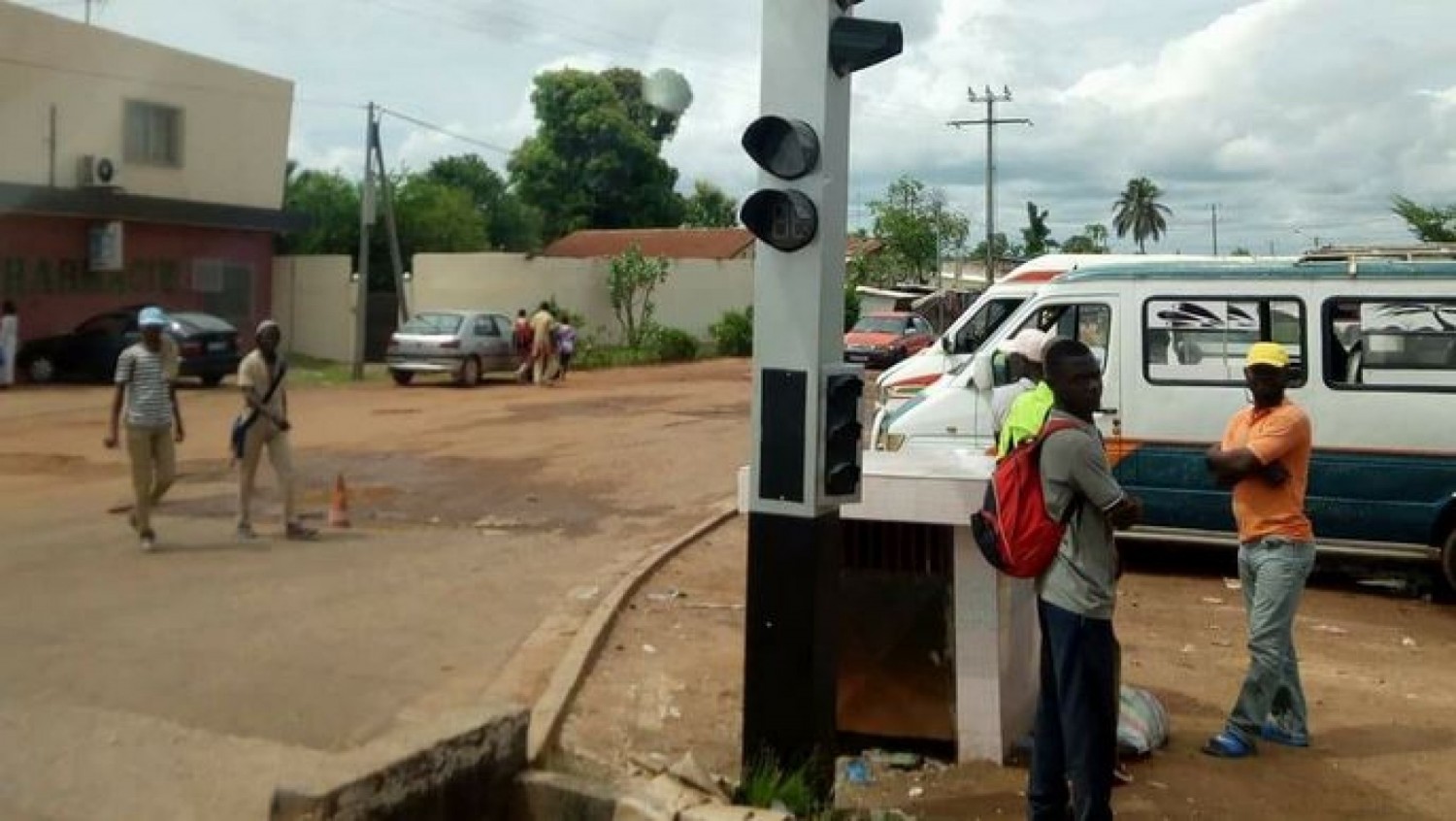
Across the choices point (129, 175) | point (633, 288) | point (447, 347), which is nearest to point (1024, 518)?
point (447, 347)

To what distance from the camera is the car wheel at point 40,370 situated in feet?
86.9

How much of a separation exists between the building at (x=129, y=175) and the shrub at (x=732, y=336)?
1364 centimetres

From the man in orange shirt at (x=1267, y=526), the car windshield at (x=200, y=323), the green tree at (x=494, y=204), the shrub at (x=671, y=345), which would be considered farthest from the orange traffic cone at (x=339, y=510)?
the green tree at (x=494, y=204)

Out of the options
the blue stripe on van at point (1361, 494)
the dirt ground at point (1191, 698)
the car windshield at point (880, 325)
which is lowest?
the dirt ground at point (1191, 698)

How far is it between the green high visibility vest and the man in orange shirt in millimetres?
1284

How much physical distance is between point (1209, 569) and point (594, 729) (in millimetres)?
6305

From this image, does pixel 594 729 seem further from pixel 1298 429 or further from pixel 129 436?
pixel 129 436

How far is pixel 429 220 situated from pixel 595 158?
38.6 feet

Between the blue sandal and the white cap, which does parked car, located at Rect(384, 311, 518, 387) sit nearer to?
the white cap

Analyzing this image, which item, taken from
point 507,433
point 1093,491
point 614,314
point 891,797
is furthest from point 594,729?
point 614,314

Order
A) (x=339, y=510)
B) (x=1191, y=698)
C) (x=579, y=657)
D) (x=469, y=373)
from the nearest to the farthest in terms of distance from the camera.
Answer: (x=1191, y=698), (x=579, y=657), (x=339, y=510), (x=469, y=373)

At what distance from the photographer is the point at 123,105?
3000 cm

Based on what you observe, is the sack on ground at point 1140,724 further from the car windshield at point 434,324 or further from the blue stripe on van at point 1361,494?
the car windshield at point 434,324

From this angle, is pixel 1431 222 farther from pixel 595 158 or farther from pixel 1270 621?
pixel 595 158
